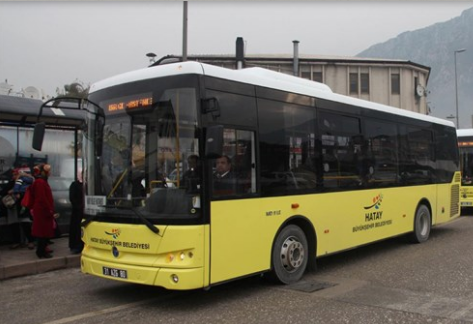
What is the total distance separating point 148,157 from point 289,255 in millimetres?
2494

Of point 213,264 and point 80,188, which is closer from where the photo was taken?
point 213,264

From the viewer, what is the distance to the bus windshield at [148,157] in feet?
19.3

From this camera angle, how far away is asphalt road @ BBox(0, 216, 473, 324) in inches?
225

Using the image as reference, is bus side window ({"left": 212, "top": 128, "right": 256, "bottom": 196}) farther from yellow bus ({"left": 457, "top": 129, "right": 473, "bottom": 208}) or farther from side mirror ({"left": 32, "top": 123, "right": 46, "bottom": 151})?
yellow bus ({"left": 457, "top": 129, "right": 473, "bottom": 208})

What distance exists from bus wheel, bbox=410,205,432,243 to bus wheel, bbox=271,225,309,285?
4671 millimetres

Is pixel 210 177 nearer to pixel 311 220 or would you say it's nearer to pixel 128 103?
pixel 128 103

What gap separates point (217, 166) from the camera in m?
6.08

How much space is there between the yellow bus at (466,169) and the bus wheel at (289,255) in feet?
39.2

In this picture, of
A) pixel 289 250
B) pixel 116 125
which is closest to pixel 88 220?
pixel 116 125

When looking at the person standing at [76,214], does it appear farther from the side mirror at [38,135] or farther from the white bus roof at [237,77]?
the white bus roof at [237,77]

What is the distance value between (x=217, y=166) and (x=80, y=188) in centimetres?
445

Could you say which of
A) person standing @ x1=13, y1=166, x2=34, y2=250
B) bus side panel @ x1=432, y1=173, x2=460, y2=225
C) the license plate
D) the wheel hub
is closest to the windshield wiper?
the license plate

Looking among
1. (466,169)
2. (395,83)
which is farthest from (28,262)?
(395,83)

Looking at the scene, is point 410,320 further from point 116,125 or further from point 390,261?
point 116,125
